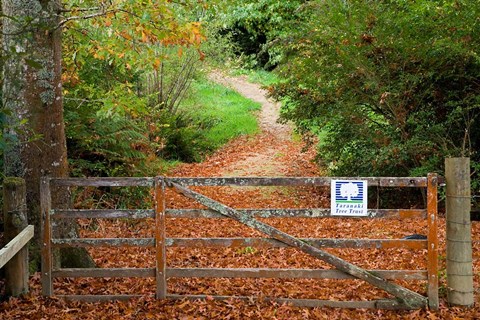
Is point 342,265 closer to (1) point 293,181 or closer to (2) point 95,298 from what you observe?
(1) point 293,181

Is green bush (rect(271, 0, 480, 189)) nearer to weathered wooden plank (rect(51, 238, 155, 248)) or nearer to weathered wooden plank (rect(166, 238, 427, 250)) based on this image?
weathered wooden plank (rect(166, 238, 427, 250))

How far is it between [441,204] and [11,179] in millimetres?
8259

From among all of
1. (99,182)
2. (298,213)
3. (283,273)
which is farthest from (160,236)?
(298,213)

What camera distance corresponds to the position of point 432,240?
5371 mm

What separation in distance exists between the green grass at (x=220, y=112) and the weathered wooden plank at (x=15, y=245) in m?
12.6

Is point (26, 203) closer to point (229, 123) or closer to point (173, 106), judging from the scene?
point (173, 106)

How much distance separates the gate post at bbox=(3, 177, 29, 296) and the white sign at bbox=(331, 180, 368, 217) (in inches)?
120

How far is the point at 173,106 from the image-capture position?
711 inches

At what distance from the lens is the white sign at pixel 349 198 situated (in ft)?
17.8

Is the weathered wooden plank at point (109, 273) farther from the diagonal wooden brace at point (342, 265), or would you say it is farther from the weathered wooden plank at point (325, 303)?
the diagonal wooden brace at point (342, 265)

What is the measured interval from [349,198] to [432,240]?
0.88 m

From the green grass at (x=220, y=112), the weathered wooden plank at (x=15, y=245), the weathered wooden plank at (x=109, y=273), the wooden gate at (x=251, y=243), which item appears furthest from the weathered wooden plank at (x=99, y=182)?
the green grass at (x=220, y=112)

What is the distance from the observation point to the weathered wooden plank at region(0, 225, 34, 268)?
476cm

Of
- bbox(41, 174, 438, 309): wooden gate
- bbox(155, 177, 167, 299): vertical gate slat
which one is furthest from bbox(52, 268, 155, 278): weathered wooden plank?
bbox(155, 177, 167, 299): vertical gate slat
